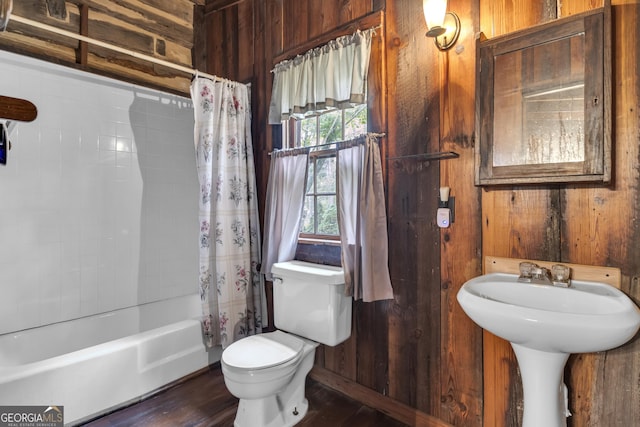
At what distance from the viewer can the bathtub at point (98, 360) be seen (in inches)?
58.4

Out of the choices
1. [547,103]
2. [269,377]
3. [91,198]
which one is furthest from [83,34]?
[547,103]

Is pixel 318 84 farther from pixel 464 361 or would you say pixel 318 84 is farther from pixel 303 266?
pixel 464 361

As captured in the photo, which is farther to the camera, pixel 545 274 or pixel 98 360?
pixel 98 360

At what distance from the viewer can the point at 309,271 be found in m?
1.78

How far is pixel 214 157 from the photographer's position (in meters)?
2.16

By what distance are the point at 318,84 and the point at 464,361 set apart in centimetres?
167

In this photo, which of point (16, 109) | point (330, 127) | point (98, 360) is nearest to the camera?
point (16, 109)

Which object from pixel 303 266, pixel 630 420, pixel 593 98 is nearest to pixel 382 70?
pixel 593 98

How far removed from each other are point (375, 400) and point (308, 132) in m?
1.69

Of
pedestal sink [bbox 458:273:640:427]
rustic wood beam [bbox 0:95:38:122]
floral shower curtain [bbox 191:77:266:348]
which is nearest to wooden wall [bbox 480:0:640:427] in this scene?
pedestal sink [bbox 458:273:640:427]

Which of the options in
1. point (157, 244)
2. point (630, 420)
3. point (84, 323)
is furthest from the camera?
point (157, 244)

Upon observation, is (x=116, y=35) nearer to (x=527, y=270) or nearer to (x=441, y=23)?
(x=441, y=23)

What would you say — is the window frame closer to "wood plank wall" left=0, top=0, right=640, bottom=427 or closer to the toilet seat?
"wood plank wall" left=0, top=0, right=640, bottom=427

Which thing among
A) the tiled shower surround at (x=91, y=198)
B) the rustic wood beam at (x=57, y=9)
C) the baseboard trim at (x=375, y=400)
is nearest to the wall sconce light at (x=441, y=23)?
the baseboard trim at (x=375, y=400)
